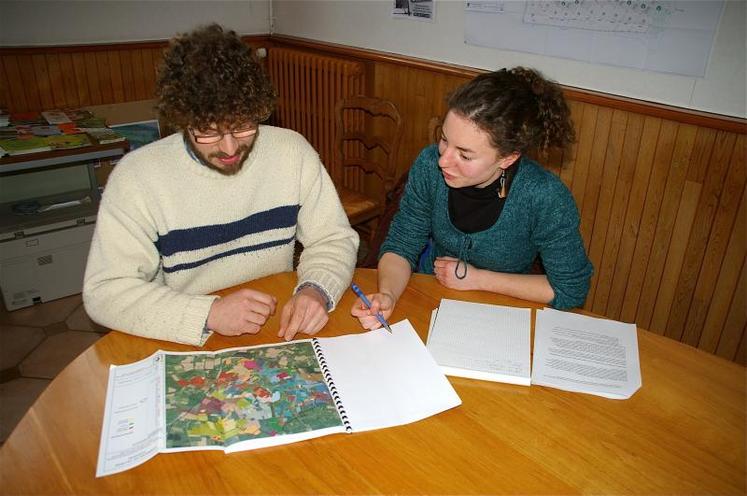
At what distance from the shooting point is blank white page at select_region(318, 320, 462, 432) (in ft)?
3.20

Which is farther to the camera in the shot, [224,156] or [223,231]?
[223,231]

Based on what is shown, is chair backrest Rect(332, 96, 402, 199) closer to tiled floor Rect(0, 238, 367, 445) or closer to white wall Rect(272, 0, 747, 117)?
white wall Rect(272, 0, 747, 117)

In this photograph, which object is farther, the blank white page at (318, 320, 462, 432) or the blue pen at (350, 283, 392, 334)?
the blue pen at (350, 283, 392, 334)

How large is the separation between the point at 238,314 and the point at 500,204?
0.74m

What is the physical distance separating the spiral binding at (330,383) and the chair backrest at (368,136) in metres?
1.66

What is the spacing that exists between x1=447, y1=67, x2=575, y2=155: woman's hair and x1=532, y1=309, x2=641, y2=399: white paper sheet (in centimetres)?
42

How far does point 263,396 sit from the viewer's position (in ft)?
3.22

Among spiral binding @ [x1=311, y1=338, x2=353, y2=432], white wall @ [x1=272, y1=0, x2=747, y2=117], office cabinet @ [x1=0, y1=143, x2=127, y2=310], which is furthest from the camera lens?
Answer: office cabinet @ [x1=0, y1=143, x2=127, y2=310]

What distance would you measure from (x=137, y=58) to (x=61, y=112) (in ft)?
1.70

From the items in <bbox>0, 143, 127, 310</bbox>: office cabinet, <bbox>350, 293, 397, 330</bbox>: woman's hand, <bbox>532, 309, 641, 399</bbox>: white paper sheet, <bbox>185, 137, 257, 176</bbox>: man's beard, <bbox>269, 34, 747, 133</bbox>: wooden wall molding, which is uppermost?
<bbox>269, 34, 747, 133</bbox>: wooden wall molding

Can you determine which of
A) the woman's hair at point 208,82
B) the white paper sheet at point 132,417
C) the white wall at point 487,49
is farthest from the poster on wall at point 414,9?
the white paper sheet at point 132,417

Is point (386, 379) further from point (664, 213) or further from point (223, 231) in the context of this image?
point (664, 213)

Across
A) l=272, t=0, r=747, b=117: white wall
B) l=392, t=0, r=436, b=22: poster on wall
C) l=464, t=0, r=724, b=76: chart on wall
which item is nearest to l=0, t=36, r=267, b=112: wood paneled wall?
l=272, t=0, r=747, b=117: white wall

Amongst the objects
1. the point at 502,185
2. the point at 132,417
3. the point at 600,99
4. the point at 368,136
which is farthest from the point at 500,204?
the point at 368,136
